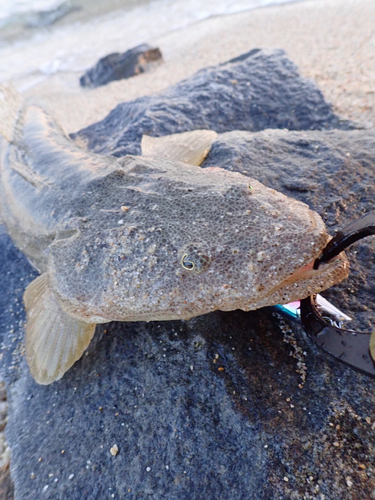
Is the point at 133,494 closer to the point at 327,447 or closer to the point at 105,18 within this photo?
the point at 327,447

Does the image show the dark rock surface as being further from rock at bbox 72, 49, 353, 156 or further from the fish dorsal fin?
rock at bbox 72, 49, 353, 156

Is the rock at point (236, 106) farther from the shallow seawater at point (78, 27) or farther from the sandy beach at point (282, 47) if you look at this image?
the shallow seawater at point (78, 27)

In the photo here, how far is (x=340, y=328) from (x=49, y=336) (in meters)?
1.95

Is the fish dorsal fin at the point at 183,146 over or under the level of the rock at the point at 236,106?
over

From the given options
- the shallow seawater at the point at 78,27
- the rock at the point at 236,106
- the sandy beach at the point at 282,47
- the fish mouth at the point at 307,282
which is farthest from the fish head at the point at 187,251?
the shallow seawater at the point at 78,27

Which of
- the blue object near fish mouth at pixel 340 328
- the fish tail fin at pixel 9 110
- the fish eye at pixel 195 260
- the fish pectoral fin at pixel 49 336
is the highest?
the fish tail fin at pixel 9 110

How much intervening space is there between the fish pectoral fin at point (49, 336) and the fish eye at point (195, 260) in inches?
39.0

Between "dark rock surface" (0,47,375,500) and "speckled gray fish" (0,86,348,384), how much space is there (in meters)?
0.31

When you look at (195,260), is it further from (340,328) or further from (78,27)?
(78,27)

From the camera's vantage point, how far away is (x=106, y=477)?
1.91 meters

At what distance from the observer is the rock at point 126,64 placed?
7.48m

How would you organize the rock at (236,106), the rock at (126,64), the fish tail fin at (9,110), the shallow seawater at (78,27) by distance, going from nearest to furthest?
the fish tail fin at (9,110)
the rock at (236,106)
the rock at (126,64)
the shallow seawater at (78,27)

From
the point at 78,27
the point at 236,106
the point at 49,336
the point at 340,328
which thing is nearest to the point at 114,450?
the point at 49,336

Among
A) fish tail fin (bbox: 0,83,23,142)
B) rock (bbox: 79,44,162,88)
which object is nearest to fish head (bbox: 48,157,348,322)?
fish tail fin (bbox: 0,83,23,142)
